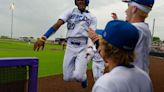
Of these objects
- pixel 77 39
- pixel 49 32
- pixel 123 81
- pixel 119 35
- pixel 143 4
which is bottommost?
pixel 123 81

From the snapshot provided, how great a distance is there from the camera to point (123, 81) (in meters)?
3.91

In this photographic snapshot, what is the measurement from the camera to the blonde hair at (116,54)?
13.0 ft

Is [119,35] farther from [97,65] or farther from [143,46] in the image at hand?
[97,65]

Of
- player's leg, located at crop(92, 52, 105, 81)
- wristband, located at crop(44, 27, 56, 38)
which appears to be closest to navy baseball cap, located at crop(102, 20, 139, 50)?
wristband, located at crop(44, 27, 56, 38)

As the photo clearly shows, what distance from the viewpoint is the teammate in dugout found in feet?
19.8

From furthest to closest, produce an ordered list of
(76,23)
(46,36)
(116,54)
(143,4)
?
(76,23)
(46,36)
(143,4)
(116,54)

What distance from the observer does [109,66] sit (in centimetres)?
405

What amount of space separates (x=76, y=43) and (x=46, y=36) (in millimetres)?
1174

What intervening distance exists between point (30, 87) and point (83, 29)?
13.7 ft

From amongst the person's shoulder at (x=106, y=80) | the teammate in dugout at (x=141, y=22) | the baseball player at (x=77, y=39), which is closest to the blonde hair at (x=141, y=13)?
the teammate in dugout at (x=141, y=22)

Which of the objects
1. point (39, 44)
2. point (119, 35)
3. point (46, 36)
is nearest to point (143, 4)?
point (119, 35)

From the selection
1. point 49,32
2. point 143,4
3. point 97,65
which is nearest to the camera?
point 143,4

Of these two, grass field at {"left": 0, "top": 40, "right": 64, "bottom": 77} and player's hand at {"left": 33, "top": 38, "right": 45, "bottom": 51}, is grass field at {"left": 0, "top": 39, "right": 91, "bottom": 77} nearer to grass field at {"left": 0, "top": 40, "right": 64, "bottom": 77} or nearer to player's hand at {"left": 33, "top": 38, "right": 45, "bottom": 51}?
grass field at {"left": 0, "top": 40, "right": 64, "bottom": 77}

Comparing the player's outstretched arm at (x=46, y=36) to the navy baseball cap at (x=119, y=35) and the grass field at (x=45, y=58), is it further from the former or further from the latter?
the grass field at (x=45, y=58)
